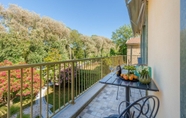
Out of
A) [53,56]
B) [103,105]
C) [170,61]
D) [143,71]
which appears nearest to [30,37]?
[53,56]

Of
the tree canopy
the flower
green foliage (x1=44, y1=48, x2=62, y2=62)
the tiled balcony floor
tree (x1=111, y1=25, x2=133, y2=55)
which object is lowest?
the tiled balcony floor

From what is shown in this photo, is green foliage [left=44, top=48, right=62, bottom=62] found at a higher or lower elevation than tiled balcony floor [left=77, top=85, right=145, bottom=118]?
higher

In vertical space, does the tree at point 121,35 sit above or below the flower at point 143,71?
above

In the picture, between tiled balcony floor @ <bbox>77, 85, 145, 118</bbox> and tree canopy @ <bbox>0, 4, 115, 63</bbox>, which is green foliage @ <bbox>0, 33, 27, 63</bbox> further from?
tiled balcony floor @ <bbox>77, 85, 145, 118</bbox>

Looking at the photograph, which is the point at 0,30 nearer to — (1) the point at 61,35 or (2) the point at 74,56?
(1) the point at 61,35

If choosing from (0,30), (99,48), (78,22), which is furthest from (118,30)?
(0,30)

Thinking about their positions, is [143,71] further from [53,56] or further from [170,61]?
[53,56]

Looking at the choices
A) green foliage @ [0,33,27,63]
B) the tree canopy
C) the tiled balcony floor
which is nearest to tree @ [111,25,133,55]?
the tree canopy

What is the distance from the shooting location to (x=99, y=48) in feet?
59.3

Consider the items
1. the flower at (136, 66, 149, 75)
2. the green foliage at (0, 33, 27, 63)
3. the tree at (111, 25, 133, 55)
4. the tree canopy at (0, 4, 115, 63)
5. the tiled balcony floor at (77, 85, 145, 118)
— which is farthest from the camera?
the tree at (111, 25, 133, 55)

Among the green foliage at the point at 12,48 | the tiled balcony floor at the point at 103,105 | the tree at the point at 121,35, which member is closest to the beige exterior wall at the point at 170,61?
the tiled balcony floor at the point at 103,105

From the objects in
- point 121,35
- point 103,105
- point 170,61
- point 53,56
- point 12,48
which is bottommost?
point 103,105

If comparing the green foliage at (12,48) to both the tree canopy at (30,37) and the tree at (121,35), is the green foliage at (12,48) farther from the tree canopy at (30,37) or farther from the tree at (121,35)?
the tree at (121,35)

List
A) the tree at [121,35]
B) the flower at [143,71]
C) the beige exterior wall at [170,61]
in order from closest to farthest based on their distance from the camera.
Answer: the beige exterior wall at [170,61], the flower at [143,71], the tree at [121,35]
